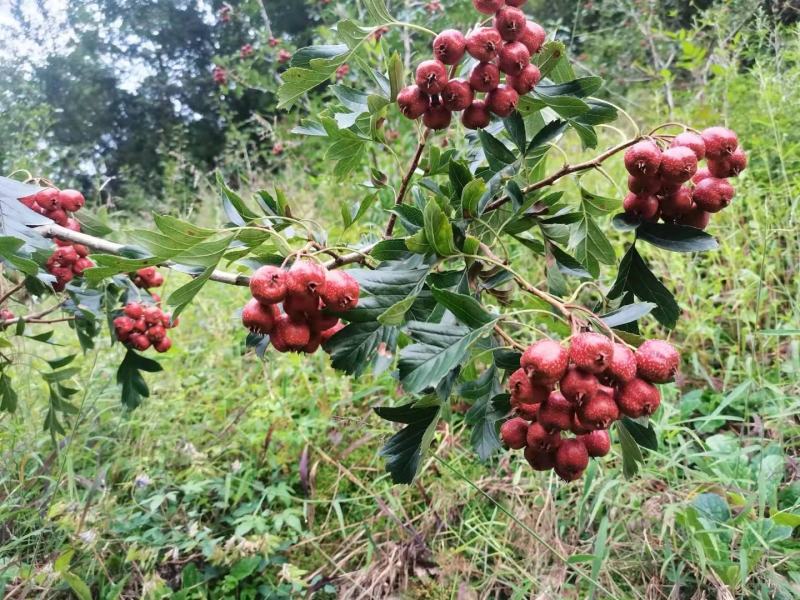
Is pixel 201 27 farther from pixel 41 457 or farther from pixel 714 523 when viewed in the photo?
pixel 714 523

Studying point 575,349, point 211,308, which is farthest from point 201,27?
point 575,349

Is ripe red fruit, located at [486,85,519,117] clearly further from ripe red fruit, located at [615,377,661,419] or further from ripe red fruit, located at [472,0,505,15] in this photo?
ripe red fruit, located at [615,377,661,419]

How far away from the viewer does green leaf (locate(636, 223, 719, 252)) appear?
73 cm

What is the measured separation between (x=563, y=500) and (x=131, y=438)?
5.24ft

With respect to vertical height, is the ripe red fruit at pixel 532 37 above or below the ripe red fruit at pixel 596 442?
above

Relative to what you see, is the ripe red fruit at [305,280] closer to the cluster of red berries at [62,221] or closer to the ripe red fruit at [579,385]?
the ripe red fruit at [579,385]

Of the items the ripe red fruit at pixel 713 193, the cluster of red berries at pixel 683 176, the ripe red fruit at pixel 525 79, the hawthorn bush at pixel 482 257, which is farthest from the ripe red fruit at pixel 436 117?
the ripe red fruit at pixel 713 193

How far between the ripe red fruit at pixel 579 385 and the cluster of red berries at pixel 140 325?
1071 mm

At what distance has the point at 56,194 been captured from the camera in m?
1.19

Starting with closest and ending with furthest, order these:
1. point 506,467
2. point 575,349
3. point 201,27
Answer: point 575,349 < point 506,467 < point 201,27

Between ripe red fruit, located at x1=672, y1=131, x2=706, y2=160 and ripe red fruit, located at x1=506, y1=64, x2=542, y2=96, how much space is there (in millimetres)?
214

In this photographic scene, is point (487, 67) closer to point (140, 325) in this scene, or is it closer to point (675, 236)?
point (675, 236)

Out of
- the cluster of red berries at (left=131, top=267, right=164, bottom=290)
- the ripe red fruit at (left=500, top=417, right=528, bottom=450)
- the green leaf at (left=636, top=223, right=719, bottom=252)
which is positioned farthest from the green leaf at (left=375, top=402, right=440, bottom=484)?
the cluster of red berries at (left=131, top=267, right=164, bottom=290)

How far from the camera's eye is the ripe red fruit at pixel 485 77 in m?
0.78
